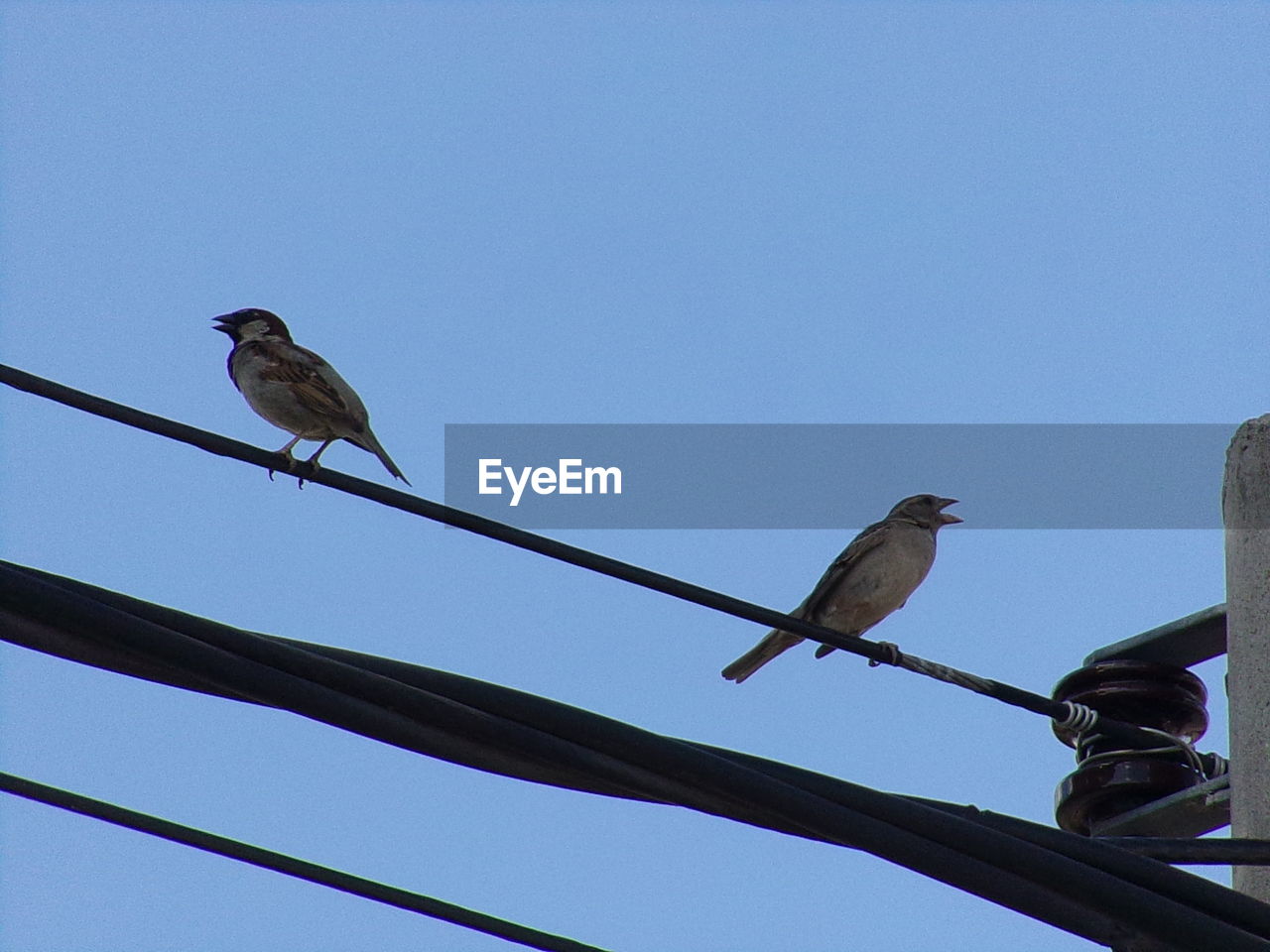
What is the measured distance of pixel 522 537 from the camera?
16.4 ft

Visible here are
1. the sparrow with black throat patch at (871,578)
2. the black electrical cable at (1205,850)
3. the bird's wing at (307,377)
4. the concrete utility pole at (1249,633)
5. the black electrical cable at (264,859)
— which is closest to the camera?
the black electrical cable at (264,859)

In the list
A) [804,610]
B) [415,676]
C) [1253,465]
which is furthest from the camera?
[804,610]

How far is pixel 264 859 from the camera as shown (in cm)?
362

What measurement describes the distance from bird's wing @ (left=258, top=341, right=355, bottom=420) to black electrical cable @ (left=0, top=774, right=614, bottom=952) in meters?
5.66

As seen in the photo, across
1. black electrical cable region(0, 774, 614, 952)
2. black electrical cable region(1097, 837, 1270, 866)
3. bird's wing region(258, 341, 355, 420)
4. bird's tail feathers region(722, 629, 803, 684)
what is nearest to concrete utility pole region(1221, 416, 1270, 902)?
black electrical cable region(1097, 837, 1270, 866)

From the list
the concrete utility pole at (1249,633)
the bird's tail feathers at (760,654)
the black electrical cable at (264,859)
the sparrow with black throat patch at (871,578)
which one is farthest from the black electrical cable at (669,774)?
the sparrow with black throat patch at (871,578)

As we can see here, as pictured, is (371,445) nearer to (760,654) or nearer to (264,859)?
(760,654)

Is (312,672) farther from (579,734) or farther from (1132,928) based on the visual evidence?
(1132,928)

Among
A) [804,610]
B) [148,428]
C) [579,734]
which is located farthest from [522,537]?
[804,610]

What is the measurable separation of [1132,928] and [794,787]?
66 cm

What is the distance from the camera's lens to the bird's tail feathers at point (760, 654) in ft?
30.3

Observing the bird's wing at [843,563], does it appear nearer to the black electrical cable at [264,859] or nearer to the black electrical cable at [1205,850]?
the black electrical cable at [1205,850]

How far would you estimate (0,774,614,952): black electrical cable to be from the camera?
3.57 meters

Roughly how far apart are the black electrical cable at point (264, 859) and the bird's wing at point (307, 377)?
18.6 feet
